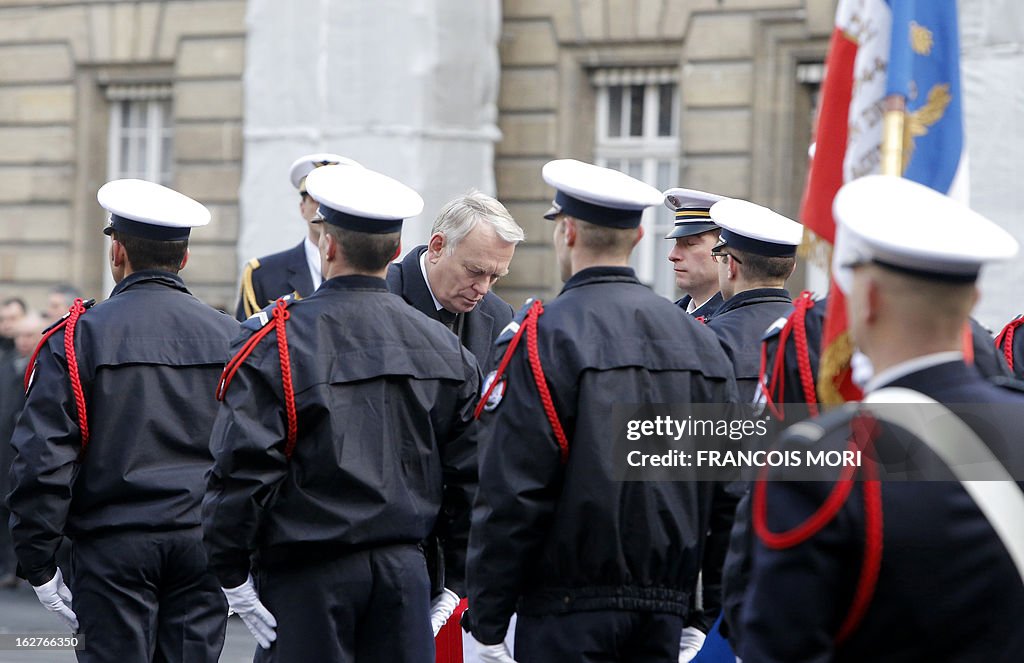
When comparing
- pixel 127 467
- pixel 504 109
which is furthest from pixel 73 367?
pixel 504 109

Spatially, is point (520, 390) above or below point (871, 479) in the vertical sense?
below

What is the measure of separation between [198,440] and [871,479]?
3.20 meters

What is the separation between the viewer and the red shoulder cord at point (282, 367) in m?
4.26

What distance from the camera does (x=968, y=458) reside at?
2426mm

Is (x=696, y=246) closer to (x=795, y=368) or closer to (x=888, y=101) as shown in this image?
Answer: (x=795, y=368)

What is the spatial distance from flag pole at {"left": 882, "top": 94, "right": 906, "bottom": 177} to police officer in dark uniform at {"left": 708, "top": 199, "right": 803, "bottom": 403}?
5.40ft

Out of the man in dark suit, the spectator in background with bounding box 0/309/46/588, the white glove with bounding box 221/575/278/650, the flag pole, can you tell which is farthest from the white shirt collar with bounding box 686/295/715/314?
the spectator in background with bounding box 0/309/46/588

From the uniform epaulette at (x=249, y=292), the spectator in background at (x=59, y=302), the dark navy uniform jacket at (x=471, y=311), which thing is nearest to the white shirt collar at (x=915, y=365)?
the dark navy uniform jacket at (x=471, y=311)

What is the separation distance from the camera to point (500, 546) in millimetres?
4031

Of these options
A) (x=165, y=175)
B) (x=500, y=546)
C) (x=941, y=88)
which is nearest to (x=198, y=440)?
(x=500, y=546)

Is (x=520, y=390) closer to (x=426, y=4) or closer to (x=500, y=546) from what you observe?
(x=500, y=546)

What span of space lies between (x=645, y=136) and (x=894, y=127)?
1231 cm

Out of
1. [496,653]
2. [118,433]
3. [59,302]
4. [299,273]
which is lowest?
[59,302]

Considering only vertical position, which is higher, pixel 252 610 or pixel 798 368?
pixel 798 368
